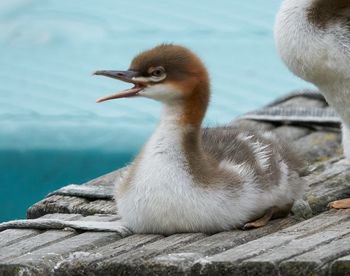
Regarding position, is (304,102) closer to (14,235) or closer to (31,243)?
(14,235)

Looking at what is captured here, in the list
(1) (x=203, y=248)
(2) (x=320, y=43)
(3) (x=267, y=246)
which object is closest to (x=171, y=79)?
(2) (x=320, y=43)

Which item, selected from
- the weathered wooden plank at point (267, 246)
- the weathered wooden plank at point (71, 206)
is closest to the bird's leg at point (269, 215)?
the weathered wooden plank at point (267, 246)

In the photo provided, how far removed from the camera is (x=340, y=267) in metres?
4.12

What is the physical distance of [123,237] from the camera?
5023 mm

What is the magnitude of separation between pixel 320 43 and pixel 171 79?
60cm

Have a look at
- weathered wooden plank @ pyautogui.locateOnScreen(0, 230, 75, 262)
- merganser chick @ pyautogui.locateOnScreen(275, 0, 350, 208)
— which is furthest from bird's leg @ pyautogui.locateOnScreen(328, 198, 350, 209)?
weathered wooden plank @ pyautogui.locateOnScreen(0, 230, 75, 262)

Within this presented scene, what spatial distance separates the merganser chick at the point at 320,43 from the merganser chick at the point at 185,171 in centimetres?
39

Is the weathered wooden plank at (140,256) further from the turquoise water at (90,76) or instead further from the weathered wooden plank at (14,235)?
the turquoise water at (90,76)

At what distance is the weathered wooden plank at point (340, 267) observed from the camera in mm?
4102

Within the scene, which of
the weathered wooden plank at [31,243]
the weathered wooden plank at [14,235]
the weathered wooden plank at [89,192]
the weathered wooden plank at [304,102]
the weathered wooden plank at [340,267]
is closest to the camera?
the weathered wooden plank at [340,267]

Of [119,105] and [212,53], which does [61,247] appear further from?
[212,53]

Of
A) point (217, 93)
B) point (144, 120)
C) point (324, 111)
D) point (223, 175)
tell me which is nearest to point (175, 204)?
point (223, 175)

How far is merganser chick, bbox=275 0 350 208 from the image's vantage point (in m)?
5.11

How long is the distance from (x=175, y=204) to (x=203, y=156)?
0.22 meters
